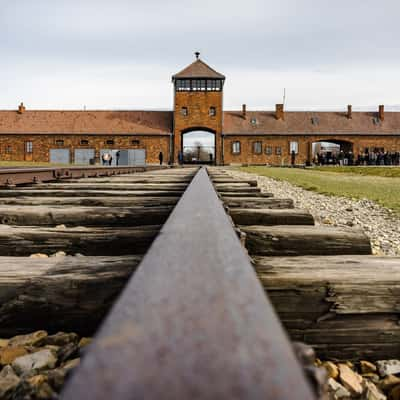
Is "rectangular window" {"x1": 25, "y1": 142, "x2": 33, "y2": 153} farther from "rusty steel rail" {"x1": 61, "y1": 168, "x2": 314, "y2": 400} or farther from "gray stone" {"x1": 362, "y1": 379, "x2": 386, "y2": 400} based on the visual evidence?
"rusty steel rail" {"x1": 61, "y1": 168, "x2": 314, "y2": 400}

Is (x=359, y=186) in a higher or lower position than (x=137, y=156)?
lower

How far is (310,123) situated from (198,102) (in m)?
12.4

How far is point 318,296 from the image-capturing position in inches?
40.8

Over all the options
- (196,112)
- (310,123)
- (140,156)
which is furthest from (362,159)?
(140,156)

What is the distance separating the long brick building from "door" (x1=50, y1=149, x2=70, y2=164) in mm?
97

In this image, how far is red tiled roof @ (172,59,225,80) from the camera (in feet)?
132

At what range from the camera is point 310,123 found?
44.4 meters

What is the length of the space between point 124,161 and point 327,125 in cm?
2138

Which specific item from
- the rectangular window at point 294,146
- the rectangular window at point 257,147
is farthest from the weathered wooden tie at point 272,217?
the rectangular window at point 294,146

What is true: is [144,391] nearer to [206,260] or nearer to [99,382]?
[99,382]

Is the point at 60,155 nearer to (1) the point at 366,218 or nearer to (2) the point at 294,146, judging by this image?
(2) the point at 294,146

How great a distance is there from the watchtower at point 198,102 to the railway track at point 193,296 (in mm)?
38593

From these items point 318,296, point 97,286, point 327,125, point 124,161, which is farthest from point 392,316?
point 327,125

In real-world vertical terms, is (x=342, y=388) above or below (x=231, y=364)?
below
